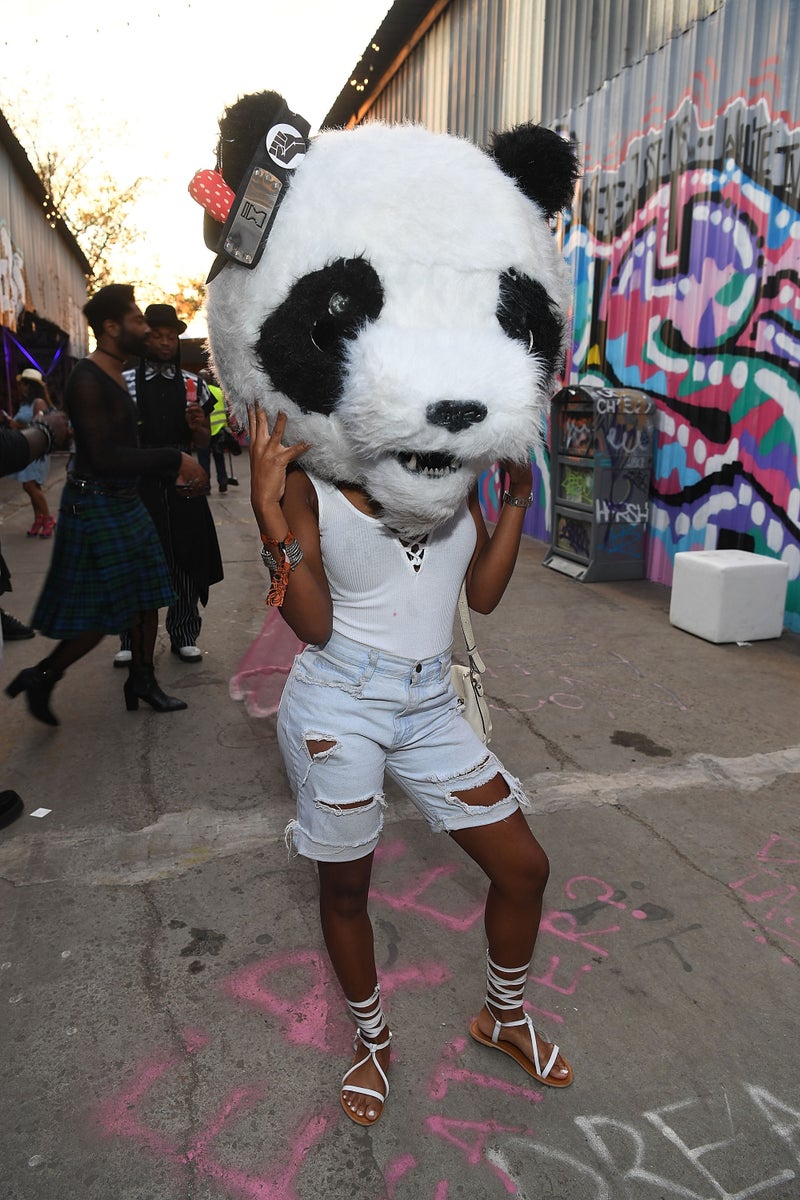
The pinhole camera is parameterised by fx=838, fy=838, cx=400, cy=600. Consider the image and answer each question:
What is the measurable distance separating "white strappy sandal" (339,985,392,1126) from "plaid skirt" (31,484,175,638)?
7.89ft

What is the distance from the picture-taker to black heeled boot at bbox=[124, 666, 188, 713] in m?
4.20

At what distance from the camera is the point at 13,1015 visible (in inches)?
84.7

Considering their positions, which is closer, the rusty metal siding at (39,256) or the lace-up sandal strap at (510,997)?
the lace-up sandal strap at (510,997)

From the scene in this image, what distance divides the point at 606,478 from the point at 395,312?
561cm

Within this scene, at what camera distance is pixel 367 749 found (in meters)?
1.71

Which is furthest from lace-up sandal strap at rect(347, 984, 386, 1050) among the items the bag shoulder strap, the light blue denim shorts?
the bag shoulder strap

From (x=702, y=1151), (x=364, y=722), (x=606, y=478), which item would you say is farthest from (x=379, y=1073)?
(x=606, y=478)

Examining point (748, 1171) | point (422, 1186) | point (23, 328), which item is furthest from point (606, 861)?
point (23, 328)

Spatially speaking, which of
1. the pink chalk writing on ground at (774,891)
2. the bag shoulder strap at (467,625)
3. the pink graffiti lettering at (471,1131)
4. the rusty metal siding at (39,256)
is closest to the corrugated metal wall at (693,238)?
the pink chalk writing on ground at (774,891)

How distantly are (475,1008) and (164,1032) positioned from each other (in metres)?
0.80

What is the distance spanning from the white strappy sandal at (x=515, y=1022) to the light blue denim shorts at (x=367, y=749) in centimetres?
41

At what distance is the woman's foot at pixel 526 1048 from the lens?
76.0 inches

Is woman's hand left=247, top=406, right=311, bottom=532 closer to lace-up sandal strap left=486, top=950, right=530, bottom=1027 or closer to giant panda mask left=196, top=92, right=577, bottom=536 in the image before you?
giant panda mask left=196, top=92, right=577, bottom=536

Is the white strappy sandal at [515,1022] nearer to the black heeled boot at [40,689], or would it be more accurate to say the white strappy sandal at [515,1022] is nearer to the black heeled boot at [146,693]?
the black heeled boot at [146,693]
